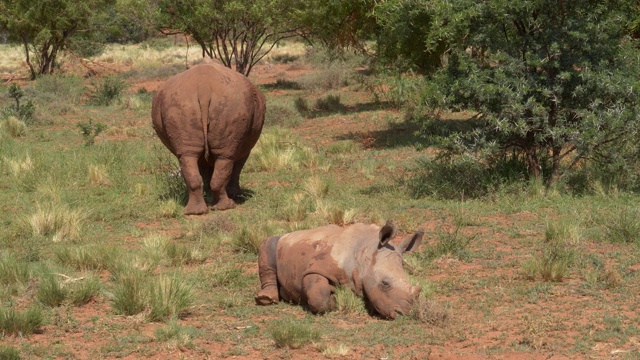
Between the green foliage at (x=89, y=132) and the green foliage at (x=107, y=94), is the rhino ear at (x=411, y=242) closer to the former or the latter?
the green foliage at (x=89, y=132)

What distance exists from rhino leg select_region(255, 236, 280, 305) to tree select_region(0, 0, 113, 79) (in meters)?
26.6

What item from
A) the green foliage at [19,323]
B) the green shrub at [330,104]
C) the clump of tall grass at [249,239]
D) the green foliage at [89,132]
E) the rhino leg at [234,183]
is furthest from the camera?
the green shrub at [330,104]

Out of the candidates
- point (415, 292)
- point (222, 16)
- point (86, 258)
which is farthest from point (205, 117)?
point (222, 16)

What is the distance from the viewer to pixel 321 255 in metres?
7.44

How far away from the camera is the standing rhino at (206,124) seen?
1207 centimetres

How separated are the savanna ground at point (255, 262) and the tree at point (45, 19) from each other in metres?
16.7

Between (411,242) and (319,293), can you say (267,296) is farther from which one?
(411,242)

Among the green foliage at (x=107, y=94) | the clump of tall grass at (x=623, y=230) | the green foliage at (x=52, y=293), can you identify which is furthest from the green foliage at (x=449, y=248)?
the green foliage at (x=107, y=94)

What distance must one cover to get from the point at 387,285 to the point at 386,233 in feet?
1.35

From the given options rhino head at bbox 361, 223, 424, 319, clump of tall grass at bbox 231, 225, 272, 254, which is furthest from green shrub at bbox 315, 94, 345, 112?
rhino head at bbox 361, 223, 424, 319

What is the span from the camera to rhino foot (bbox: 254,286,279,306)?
775 cm

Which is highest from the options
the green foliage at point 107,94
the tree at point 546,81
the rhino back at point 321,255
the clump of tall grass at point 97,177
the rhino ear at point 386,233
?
the tree at point 546,81

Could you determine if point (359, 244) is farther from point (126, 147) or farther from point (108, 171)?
point (126, 147)

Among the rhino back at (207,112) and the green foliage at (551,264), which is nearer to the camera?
the green foliage at (551,264)
